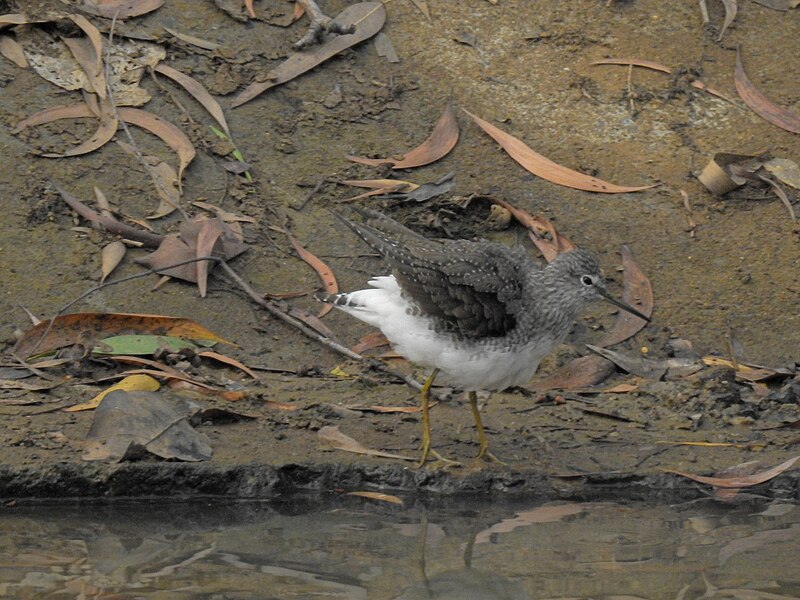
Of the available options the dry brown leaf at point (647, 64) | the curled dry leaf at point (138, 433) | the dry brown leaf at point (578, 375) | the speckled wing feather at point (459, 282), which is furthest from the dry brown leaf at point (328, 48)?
the curled dry leaf at point (138, 433)

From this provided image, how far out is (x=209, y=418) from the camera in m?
6.24

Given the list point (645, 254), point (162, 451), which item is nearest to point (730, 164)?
point (645, 254)

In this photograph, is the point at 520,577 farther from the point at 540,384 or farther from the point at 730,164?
the point at 730,164

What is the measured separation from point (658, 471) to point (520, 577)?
1337 mm

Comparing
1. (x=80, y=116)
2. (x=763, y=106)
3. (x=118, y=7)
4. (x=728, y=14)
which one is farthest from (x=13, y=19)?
(x=763, y=106)

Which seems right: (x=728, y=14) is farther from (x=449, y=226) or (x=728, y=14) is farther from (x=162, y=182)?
(x=162, y=182)

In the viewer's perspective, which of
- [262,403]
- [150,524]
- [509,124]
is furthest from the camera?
[509,124]

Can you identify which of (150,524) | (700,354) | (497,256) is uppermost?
(497,256)

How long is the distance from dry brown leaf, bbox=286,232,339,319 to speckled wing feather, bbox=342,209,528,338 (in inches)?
44.4

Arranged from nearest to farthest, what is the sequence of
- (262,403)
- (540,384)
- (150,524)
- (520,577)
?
(520,577) < (150,524) < (262,403) < (540,384)

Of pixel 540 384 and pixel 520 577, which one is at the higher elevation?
pixel 520 577

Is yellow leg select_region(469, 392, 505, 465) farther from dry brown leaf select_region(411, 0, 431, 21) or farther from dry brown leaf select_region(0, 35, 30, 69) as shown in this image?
dry brown leaf select_region(0, 35, 30, 69)

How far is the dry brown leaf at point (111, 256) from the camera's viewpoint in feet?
23.8

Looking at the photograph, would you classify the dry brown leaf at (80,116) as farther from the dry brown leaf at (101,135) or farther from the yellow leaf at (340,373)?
the yellow leaf at (340,373)
